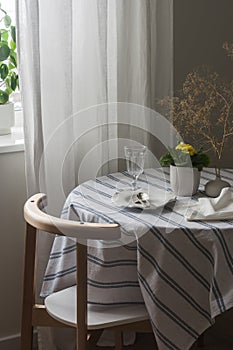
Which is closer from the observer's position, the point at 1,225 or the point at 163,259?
the point at 163,259

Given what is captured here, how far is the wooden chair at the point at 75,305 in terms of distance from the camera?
6.42ft

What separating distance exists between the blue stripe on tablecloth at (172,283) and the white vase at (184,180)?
37 cm

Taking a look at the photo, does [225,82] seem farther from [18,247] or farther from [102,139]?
[18,247]

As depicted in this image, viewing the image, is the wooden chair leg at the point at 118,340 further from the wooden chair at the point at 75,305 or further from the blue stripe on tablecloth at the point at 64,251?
the blue stripe on tablecloth at the point at 64,251

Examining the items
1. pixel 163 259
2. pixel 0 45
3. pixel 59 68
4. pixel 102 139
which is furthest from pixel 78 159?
pixel 163 259

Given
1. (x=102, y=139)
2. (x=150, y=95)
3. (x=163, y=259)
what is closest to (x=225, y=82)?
(x=150, y=95)

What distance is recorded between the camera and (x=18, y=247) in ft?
9.21

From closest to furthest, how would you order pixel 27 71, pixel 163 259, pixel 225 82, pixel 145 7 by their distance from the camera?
pixel 163 259 → pixel 27 71 → pixel 145 7 → pixel 225 82

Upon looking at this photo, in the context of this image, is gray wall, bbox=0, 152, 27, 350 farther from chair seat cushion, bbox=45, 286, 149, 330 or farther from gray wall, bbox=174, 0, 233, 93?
gray wall, bbox=174, 0, 233, 93

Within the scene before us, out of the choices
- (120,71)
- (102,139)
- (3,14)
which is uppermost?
(3,14)

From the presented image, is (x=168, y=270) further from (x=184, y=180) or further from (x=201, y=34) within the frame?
(x=201, y=34)

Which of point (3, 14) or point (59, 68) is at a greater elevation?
point (3, 14)

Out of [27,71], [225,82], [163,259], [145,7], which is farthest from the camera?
[225,82]

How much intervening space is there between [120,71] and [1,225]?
744 mm
